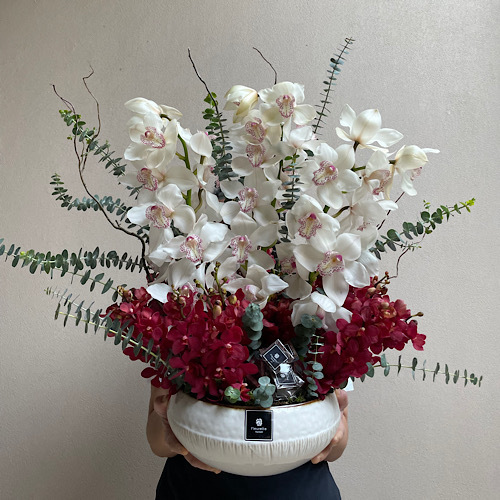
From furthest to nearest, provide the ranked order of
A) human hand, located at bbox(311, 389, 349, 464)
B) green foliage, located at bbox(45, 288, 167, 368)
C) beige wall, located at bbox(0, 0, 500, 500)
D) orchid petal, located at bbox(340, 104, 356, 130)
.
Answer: beige wall, located at bbox(0, 0, 500, 500)
human hand, located at bbox(311, 389, 349, 464)
orchid petal, located at bbox(340, 104, 356, 130)
green foliage, located at bbox(45, 288, 167, 368)

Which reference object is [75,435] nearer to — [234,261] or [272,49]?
[234,261]

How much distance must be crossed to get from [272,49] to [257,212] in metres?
0.93

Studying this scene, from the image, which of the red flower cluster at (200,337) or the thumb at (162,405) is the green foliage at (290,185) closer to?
the red flower cluster at (200,337)

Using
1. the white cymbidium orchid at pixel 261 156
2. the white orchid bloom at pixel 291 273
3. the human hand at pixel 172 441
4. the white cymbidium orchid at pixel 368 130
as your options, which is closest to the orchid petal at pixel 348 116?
the white cymbidium orchid at pixel 368 130

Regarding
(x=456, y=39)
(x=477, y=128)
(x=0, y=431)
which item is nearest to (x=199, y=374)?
(x=0, y=431)

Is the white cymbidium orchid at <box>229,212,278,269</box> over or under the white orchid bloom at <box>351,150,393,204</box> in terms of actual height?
under

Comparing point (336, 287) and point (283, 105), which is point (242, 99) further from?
point (336, 287)

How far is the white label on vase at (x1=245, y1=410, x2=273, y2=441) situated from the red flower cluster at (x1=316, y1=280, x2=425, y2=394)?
10 centimetres

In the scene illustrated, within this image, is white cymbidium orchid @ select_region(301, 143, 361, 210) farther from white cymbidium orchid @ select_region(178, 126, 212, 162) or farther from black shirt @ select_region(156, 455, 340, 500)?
black shirt @ select_region(156, 455, 340, 500)

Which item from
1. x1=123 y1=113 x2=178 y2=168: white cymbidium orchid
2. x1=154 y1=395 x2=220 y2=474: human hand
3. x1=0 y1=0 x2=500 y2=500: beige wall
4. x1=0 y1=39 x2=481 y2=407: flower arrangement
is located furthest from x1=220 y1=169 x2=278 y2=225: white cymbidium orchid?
x1=0 y1=0 x2=500 y2=500: beige wall

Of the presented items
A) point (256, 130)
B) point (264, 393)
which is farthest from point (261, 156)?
point (264, 393)

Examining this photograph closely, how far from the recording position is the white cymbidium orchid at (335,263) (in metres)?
0.87

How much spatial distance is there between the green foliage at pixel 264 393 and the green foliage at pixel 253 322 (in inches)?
2.7

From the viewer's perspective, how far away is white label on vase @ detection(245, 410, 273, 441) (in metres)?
0.86
